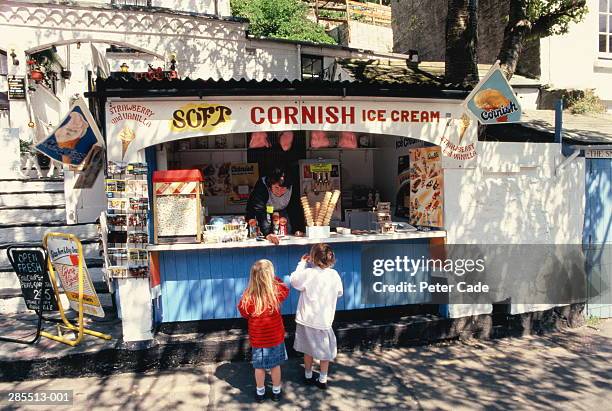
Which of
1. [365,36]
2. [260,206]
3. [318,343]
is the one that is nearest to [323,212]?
[260,206]

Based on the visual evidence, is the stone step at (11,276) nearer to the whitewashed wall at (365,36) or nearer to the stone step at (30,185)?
the stone step at (30,185)

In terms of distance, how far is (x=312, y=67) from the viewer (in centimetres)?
1219

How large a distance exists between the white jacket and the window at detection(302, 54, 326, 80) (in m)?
8.78

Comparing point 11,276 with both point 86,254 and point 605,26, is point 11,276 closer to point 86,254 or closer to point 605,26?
point 86,254

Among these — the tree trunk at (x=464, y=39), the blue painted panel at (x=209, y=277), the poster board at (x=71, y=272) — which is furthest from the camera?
the tree trunk at (x=464, y=39)

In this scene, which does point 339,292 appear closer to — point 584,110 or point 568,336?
point 568,336

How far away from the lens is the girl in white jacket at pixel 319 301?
432cm

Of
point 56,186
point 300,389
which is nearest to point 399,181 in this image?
point 300,389

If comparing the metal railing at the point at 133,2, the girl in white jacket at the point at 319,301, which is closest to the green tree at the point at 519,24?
the girl in white jacket at the point at 319,301

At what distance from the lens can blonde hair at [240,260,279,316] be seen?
13.3 feet

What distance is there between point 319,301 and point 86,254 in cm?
448

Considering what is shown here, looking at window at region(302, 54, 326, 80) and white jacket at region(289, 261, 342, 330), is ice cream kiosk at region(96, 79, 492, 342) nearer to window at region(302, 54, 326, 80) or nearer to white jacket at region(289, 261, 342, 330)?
white jacket at region(289, 261, 342, 330)

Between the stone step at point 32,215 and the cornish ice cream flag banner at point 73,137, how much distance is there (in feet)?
9.57

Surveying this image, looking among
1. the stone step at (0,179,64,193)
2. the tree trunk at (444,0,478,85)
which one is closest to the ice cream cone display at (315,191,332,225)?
the tree trunk at (444,0,478,85)
